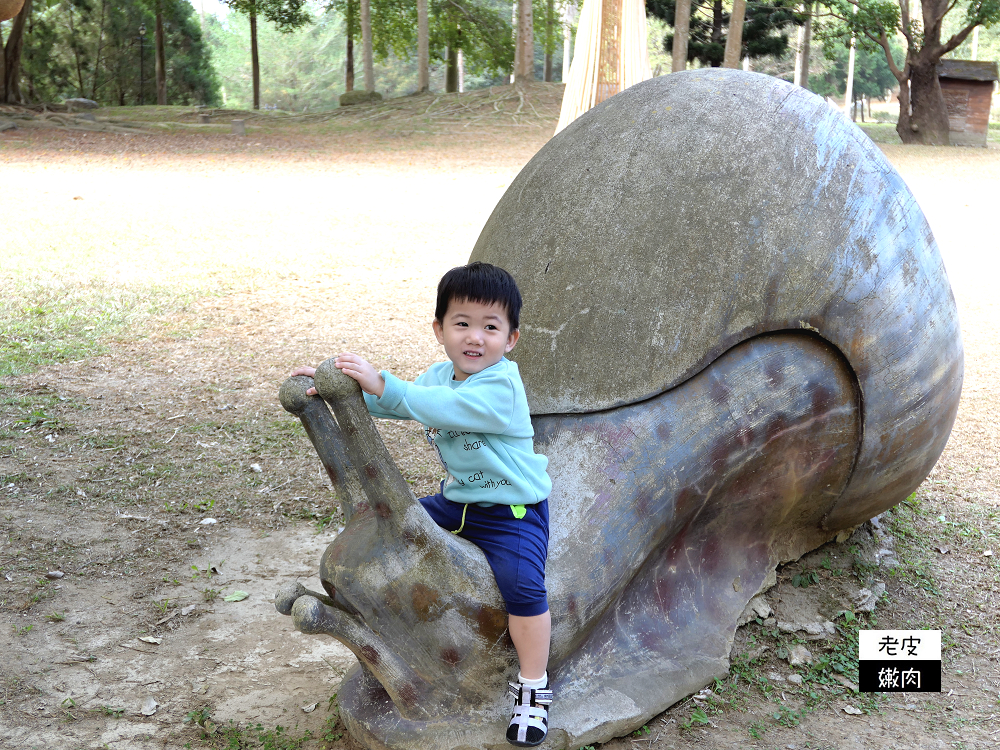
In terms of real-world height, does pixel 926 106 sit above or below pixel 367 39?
below

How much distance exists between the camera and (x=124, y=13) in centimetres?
2828

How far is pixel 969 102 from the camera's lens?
804 inches

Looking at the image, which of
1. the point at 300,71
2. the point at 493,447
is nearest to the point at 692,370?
the point at 493,447

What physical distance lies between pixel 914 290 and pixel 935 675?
48.5 inches

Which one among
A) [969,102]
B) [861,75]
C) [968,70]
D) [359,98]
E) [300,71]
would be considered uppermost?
[300,71]

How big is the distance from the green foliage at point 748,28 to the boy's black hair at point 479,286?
1938cm

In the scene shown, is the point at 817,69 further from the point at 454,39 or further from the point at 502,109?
the point at 502,109

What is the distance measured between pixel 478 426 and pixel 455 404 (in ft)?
0.28

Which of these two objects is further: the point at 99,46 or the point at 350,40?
the point at 99,46

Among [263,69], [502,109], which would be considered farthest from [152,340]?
[263,69]

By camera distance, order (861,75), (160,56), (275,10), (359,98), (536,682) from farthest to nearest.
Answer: (861,75) → (275,10) → (160,56) → (359,98) → (536,682)

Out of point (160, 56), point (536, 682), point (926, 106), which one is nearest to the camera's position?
point (536, 682)

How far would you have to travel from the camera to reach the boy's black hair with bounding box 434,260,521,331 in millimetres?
2268

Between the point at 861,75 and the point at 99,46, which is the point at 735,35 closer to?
the point at 99,46
